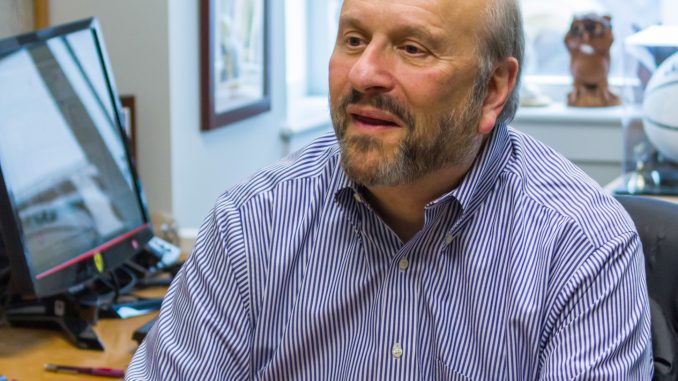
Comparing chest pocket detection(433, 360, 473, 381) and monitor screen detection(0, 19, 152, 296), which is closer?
chest pocket detection(433, 360, 473, 381)

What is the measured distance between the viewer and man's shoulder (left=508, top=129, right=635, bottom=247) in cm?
142

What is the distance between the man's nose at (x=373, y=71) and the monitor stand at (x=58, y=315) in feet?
2.34

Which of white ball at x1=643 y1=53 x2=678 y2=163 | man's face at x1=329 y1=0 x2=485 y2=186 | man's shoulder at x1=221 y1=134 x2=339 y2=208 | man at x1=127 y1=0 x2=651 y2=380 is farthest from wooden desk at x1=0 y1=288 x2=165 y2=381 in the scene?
white ball at x1=643 y1=53 x2=678 y2=163

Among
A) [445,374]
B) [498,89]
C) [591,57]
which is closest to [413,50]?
[498,89]

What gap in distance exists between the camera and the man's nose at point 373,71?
1361mm

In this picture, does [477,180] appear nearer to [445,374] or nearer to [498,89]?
[498,89]

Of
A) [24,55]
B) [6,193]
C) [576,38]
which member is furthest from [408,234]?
[576,38]

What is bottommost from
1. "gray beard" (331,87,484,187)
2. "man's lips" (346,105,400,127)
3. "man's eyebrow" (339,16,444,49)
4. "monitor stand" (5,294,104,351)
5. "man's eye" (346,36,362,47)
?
"monitor stand" (5,294,104,351)

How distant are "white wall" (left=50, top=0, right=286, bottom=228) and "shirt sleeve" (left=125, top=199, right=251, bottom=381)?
107 centimetres

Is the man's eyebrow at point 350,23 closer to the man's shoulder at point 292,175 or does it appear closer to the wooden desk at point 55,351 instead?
the man's shoulder at point 292,175

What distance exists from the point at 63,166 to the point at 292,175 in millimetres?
511

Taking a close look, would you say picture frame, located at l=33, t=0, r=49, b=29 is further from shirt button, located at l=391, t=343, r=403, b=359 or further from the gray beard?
shirt button, located at l=391, t=343, r=403, b=359

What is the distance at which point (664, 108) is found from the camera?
2.98m

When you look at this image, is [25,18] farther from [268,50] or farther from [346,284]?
[346,284]
